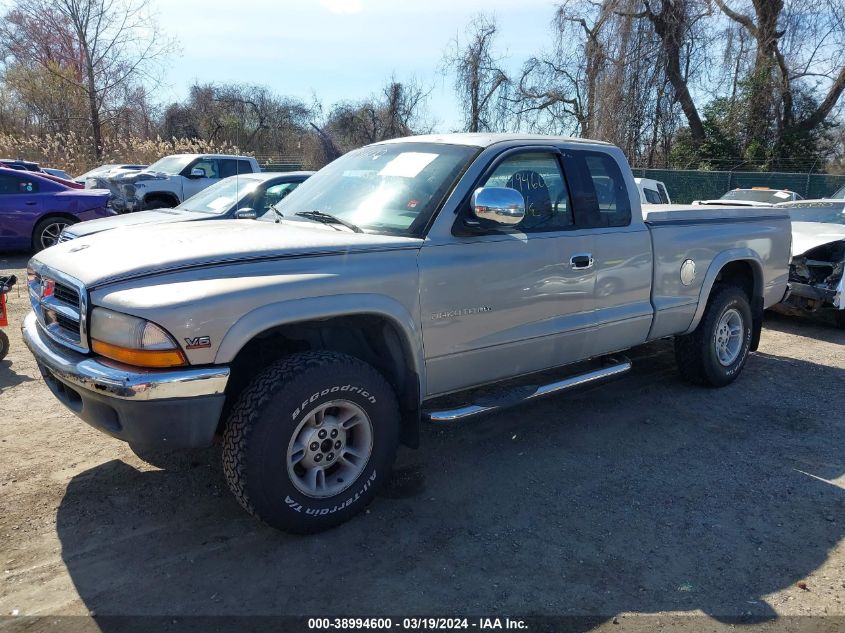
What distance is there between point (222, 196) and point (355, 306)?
6391mm

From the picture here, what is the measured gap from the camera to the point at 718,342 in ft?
19.2

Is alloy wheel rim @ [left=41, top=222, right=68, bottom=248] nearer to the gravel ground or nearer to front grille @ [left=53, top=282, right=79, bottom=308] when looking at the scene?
the gravel ground

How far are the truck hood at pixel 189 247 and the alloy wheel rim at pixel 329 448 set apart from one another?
81 cm

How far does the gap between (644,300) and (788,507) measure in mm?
1712

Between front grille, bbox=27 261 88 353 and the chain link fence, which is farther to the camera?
the chain link fence

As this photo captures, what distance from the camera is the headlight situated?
286cm

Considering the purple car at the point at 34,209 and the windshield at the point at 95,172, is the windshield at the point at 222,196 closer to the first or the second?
the purple car at the point at 34,209

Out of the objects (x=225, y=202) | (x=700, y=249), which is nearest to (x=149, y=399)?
(x=700, y=249)

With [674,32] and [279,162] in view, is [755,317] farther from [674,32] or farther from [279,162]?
[279,162]

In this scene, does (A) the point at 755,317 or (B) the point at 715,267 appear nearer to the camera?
(B) the point at 715,267

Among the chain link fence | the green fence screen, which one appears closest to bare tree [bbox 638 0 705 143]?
the green fence screen

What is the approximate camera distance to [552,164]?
455cm

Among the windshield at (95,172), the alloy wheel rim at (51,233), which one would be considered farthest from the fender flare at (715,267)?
the windshield at (95,172)

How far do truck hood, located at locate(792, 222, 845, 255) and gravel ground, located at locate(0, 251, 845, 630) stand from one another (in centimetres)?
378
